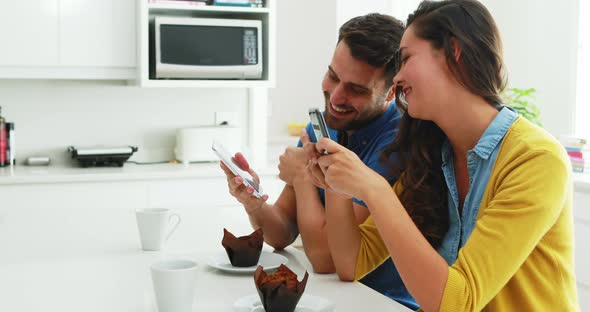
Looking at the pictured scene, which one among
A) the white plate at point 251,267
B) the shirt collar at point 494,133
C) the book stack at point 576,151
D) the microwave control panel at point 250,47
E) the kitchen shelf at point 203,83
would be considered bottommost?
the white plate at point 251,267

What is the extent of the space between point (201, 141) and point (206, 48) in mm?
498

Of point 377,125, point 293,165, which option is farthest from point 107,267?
point 377,125

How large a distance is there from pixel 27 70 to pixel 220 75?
3.16ft

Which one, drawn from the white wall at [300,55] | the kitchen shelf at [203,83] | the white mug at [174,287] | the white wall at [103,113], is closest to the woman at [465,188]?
the white mug at [174,287]

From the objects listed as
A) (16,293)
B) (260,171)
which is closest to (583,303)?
(260,171)

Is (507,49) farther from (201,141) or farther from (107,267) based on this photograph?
(107,267)

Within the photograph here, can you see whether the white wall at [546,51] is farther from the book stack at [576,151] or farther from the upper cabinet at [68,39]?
the upper cabinet at [68,39]

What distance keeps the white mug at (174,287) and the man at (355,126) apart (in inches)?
20.6

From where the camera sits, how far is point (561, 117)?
403 centimetres

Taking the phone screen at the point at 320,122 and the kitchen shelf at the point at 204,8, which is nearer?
the phone screen at the point at 320,122

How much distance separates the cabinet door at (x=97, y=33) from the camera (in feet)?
11.6

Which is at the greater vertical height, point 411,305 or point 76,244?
point 76,244

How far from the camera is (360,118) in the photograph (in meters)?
1.84

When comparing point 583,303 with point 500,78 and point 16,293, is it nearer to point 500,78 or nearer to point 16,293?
point 500,78
